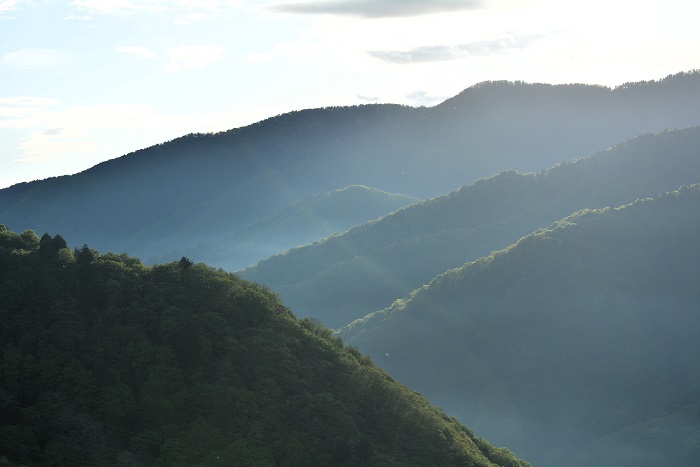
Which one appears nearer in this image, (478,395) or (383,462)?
(383,462)

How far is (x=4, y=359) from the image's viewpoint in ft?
228

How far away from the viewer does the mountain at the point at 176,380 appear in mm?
67625

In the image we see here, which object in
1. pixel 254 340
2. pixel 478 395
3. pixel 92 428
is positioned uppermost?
pixel 478 395

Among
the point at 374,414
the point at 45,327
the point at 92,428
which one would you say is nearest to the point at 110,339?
the point at 45,327

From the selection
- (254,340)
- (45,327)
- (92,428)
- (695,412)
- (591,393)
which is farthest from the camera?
(591,393)

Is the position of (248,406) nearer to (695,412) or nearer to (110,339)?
(110,339)

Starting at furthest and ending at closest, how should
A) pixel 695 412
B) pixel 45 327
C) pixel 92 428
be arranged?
pixel 695 412 → pixel 45 327 → pixel 92 428

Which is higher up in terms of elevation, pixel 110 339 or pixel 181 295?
pixel 181 295

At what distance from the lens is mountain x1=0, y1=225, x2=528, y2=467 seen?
222 ft

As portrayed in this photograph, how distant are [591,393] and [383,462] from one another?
127868 millimetres

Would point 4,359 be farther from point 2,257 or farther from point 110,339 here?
point 2,257

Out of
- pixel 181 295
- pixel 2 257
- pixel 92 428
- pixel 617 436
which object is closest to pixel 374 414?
pixel 181 295

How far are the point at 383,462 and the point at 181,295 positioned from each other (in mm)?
21617

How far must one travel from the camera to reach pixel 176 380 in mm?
75312
